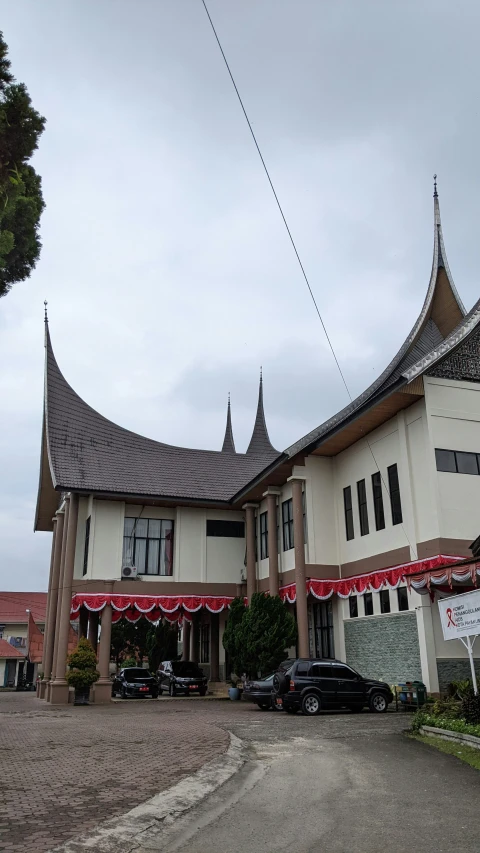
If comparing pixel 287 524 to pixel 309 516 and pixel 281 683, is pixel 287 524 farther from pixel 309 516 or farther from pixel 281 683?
pixel 281 683

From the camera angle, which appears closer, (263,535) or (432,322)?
(432,322)

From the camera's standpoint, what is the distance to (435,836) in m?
6.44

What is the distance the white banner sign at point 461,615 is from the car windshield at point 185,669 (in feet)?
58.6

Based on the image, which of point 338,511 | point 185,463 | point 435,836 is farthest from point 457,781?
point 185,463

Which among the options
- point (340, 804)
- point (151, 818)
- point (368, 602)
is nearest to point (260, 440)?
point (368, 602)

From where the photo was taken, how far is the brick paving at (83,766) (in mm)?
6797

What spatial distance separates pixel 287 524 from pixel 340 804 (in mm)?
19990

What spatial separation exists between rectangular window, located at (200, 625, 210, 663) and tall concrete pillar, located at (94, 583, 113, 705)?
9.83 metres

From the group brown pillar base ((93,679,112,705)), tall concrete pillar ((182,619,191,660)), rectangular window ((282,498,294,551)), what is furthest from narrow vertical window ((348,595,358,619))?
tall concrete pillar ((182,619,191,660))

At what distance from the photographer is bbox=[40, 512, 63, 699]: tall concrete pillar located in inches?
1179

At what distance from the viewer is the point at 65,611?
87.8 ft

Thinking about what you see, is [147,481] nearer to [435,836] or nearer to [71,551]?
[71,551]

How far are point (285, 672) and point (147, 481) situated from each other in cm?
1284

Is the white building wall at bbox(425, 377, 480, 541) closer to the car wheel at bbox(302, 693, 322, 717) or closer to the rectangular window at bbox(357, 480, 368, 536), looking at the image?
the rectangular window at bbox(357, 480, 368, 536)
